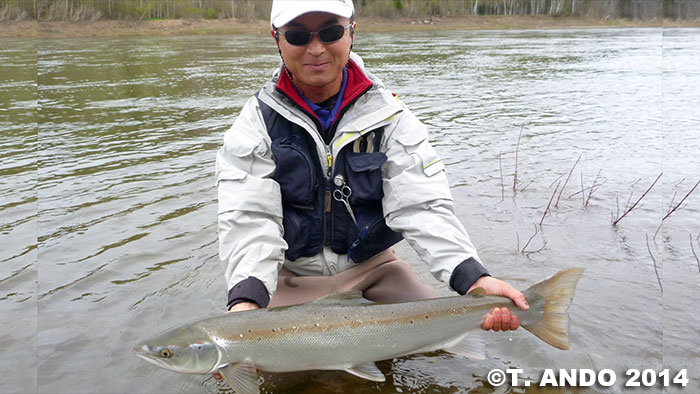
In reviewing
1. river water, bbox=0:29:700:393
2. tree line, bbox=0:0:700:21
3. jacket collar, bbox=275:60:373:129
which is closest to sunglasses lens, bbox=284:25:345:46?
jacket collar, bbox=275:60:373:129

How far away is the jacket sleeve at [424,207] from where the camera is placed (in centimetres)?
307

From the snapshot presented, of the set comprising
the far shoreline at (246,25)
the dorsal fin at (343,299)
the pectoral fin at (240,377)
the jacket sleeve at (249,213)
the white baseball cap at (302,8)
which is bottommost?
the pectoral fin at (240,377)

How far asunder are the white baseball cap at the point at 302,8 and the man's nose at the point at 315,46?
0.49 feet

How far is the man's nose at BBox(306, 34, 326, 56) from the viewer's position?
10.2 ft

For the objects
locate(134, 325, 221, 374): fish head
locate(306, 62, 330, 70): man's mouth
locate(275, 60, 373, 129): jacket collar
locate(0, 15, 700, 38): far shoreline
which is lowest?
locate(134, 325, 221, 374): fish head

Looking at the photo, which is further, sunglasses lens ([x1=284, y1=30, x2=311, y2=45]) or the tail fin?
sunglasses lens ([x1=284, y1=30, x2=311, y2=45])

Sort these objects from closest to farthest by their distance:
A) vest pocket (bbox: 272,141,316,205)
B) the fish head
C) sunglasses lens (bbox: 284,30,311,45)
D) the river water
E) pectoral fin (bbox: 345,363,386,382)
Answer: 1. the fish head
2. pectoral fin (bbox: 345,363,386,382)
3. sunglasses lens (bbox: 284,30,311,45)
4. vest pocket (bbox: 272,141,316,205)
5. the river water

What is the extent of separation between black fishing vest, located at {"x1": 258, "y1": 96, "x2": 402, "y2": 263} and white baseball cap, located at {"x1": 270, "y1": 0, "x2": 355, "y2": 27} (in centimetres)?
50

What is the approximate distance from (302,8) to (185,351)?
1.70 m

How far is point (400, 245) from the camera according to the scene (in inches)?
207

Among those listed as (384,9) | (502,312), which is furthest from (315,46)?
(384,9)

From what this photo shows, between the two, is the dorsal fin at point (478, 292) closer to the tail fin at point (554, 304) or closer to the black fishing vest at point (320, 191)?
the tail fin at point (554, 304)

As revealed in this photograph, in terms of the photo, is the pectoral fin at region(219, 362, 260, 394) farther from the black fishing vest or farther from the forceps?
the forceps

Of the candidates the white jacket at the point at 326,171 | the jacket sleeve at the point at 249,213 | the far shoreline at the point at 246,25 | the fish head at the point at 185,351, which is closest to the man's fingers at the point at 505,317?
the white jacket at the point at 326,171
